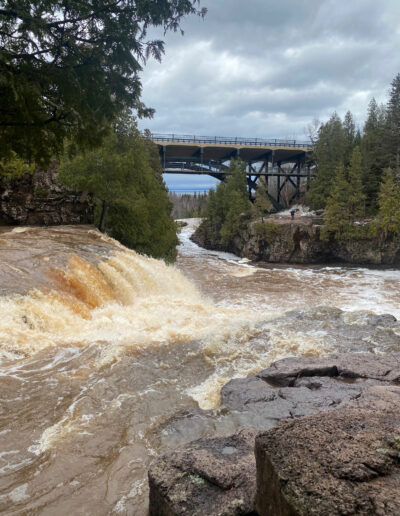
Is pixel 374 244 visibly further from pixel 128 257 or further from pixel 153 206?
pixel 128 257

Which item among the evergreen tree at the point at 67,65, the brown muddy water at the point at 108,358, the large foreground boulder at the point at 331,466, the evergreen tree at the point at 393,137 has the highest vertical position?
the evergreen tree at the point at 393,137

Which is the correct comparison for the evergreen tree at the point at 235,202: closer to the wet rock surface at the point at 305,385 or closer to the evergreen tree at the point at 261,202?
the evergreen tree at the point at 261,202

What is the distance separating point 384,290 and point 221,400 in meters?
17.5

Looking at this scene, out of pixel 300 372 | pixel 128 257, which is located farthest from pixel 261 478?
pixel 128 257

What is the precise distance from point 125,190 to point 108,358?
52.4 feet

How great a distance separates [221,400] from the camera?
580cm

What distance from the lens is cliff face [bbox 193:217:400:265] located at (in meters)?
30.0

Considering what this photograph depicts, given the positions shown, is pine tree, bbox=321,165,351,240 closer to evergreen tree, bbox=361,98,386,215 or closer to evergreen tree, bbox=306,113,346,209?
evergreen tree, bbox=361,98,386,215

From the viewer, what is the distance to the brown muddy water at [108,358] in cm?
402

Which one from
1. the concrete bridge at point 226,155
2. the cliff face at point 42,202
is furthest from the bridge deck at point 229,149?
the cliff face at point 42,202

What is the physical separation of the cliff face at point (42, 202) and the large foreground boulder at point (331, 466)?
20423 mm

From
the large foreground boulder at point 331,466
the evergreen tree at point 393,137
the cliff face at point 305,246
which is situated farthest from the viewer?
the evergreen tree at point 393,137

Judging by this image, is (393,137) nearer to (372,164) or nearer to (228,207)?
(372,164)

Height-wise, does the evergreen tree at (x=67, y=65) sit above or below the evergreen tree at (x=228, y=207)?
above
